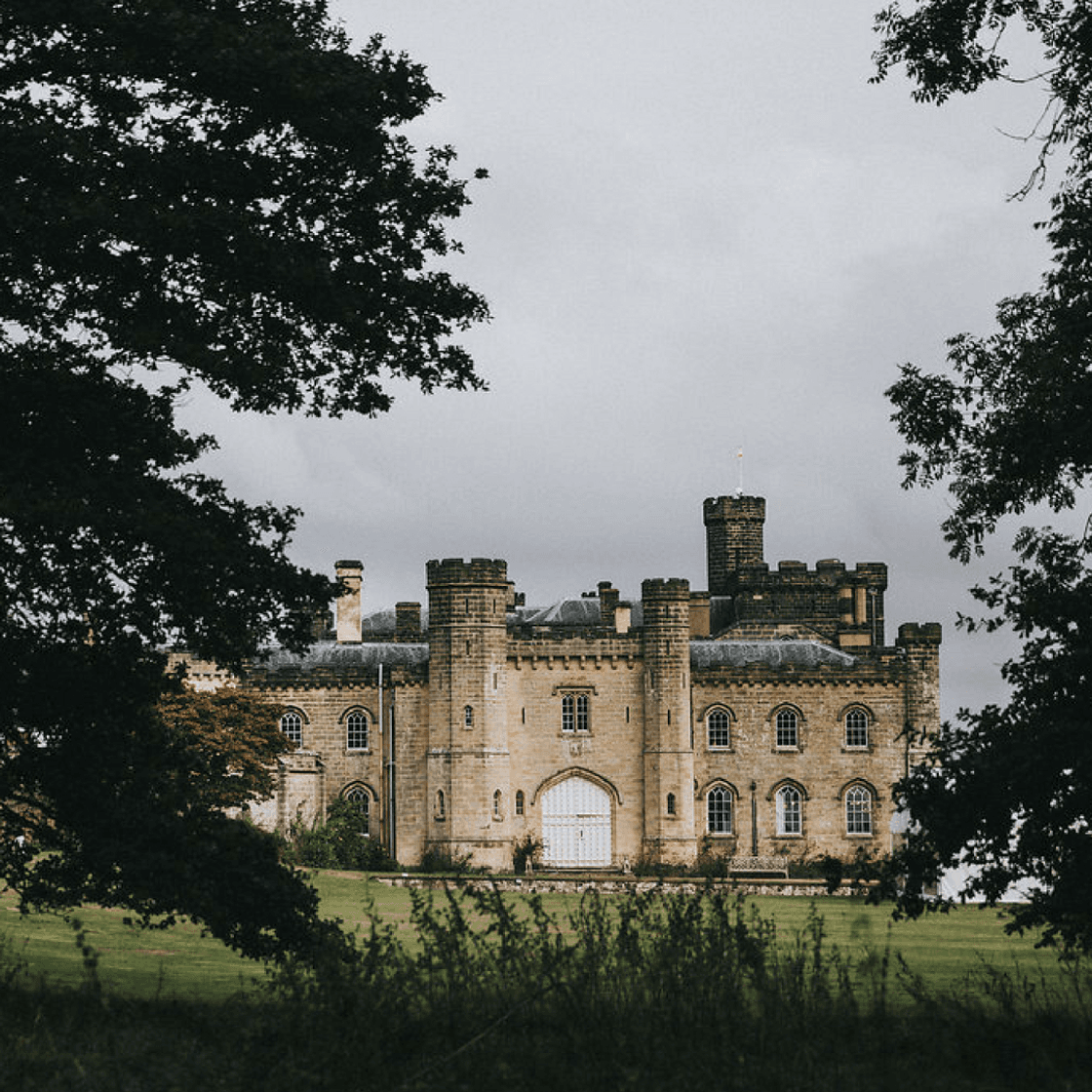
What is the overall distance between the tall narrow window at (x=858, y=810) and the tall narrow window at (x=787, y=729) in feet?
8.34

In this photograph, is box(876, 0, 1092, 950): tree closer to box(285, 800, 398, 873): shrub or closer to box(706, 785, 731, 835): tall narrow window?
box(285, 800, 398, 873): shrub

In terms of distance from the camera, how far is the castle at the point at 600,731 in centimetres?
5475

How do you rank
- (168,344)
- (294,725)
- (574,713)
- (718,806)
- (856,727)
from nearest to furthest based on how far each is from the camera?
(168,344) → (574,713) → (718,806) → (294,725) → (856,727)

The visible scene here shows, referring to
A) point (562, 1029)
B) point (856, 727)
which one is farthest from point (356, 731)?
point (562, 1029)

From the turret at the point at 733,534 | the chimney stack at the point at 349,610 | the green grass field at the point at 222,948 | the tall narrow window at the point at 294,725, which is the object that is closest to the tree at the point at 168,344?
the green grass field at the point at 222,948

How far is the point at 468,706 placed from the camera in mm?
54781

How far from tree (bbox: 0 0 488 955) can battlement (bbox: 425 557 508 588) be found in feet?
134

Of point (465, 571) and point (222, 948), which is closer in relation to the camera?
point (222, 948)

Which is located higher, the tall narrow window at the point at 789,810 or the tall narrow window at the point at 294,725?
the tall narrow window at the point at 294,725

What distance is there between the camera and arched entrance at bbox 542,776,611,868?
55.4m

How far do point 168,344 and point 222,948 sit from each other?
13.5m

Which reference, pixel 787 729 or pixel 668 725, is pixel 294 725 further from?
pixel 787 729

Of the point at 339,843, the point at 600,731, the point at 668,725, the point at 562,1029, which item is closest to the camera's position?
the point at 562,1029

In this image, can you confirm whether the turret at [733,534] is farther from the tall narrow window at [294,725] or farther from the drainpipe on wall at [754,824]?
the tall narrow window at [294,725]
